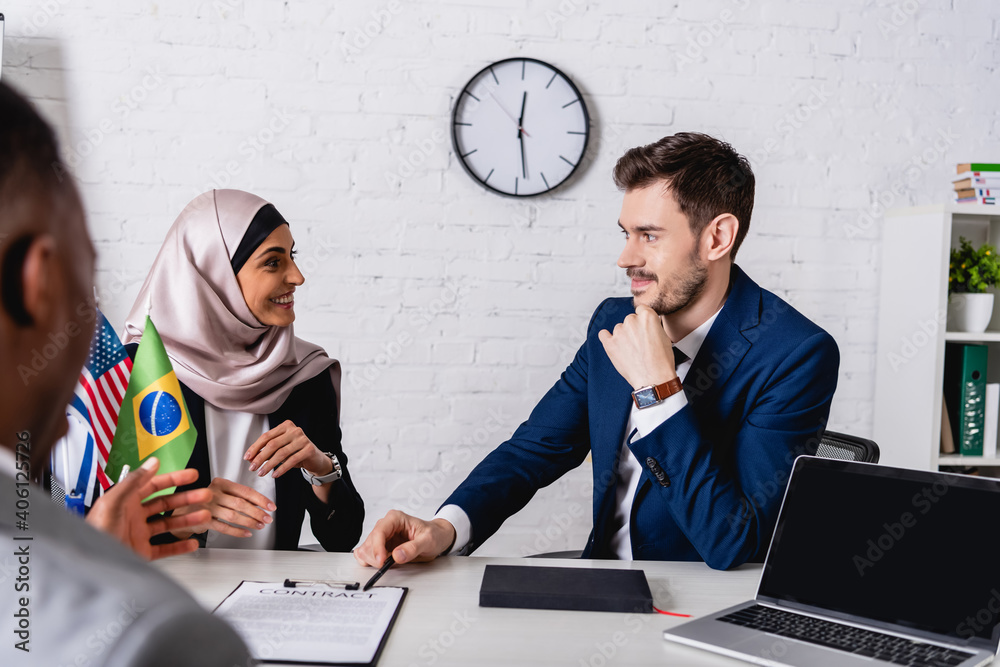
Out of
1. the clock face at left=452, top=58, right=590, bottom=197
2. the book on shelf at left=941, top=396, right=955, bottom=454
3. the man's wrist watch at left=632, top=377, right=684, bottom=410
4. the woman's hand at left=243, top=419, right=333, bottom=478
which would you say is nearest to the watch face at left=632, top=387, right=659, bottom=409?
the man's wrist watch at left=632, top=377, right=684, bottom=410

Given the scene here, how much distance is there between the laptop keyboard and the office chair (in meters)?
0.65

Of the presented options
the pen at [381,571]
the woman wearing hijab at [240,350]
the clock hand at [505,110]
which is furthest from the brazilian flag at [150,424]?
the clock hand at [505,110]

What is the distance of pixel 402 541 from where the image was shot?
1.29 meters

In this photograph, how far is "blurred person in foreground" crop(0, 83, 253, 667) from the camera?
0.87 ft

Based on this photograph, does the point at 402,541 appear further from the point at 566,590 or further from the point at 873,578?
the point at 873,578

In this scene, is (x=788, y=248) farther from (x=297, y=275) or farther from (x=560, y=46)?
(x=297, y=275)

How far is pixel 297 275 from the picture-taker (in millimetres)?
1795

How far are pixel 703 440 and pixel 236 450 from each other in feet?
3.52

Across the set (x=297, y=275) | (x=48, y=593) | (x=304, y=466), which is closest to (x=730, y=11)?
(x=297, y=275)

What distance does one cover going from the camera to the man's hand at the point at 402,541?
1.22 meters

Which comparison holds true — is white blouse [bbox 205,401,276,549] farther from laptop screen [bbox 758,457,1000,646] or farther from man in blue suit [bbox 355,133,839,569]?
laptop screen [bbox 758,457,1000,646]

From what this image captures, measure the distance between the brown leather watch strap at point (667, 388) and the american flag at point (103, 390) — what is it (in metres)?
0.95

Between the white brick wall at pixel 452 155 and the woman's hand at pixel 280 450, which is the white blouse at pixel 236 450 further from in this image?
the white brick wall at pixel 452 155

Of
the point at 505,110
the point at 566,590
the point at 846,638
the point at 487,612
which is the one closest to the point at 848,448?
the point at 846,638
